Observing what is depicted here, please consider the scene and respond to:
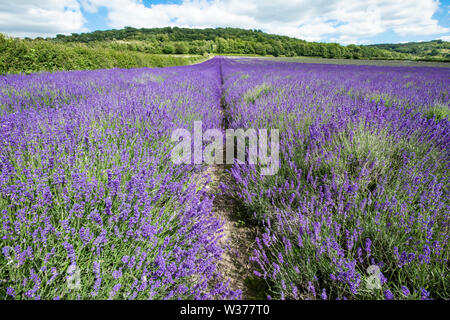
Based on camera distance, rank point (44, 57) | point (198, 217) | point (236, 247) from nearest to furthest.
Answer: point (198, 217) < point (236, 247) < point (44, 57)

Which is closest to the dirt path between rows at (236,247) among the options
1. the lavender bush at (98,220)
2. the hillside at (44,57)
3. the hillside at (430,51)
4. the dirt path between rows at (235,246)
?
the dirt path between rows at (235,246)

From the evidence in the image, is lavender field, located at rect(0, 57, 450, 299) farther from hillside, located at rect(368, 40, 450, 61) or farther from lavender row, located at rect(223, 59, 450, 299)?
hillside, located at rect(368, 40, 450, 61)

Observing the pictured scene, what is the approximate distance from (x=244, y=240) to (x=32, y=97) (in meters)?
4.01

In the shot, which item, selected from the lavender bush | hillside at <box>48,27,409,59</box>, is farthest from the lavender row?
hillside at <box>48,27,409,59</box>

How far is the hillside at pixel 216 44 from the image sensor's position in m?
42.3

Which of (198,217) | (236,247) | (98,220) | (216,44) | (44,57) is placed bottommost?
(236,247)

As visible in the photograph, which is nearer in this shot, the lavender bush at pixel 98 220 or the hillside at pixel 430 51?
the lavender bush at pixel 98 220

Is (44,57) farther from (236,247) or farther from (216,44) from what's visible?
(216,44)

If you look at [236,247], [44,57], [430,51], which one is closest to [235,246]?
[236,247]

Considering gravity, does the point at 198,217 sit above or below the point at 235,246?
above

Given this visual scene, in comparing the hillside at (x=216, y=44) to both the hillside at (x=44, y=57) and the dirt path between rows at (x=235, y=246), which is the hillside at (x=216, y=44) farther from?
the dirt path between rows at (x=235, y=246)

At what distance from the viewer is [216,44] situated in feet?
217
